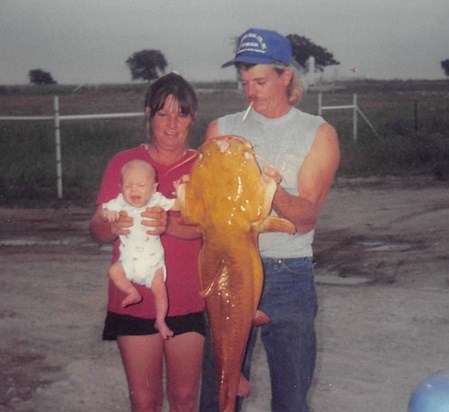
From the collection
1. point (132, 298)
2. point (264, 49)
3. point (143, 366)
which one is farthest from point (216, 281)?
point (264, 49)

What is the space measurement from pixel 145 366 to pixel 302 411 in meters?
0.62

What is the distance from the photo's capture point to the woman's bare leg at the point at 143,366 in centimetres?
331

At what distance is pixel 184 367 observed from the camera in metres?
3.38

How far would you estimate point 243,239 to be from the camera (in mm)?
2682

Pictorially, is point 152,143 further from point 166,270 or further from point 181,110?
point 166,270

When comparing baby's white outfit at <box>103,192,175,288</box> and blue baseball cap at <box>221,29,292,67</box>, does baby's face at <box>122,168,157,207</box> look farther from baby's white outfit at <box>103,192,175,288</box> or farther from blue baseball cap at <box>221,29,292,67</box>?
blue baseball cap at <box>221,29,292,67</box>

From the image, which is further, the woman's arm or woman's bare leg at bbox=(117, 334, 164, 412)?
woman's bare leg at bbox=(117, 334, 164, 412)

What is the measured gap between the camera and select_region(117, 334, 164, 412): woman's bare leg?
3.31 m

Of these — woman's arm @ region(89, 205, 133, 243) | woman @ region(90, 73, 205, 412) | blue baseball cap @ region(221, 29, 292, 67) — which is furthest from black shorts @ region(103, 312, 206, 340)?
blue baseball cap @ region(221, 29, 292, 67)

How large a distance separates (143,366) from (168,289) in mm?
295

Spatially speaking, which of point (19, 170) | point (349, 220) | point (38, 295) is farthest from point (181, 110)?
point (19, 170)

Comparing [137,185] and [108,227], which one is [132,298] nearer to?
[108,227]

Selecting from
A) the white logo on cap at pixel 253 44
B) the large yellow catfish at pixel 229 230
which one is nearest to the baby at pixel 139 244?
the large yellow catfish at pixel 229 230

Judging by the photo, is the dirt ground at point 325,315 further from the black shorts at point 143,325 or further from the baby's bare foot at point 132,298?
the baby's bare foot at point 132,298
